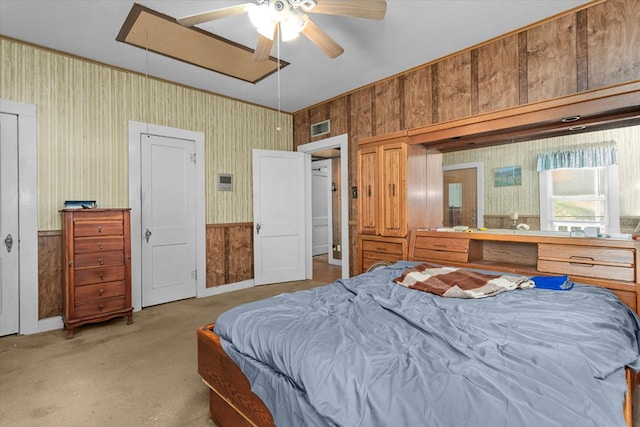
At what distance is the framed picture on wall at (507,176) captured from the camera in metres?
2.74

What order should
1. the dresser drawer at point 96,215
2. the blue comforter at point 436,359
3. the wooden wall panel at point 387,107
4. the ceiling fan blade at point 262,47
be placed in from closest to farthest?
the blue comforter at point 436,359, the ceiling fan blade at point 262,47, the dresser drawer at point 96,215, the wooden wall panel at point 387,107

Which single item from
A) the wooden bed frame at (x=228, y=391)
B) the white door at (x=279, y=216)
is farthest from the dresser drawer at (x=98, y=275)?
the wooden bed frame at (x=228, y=391)

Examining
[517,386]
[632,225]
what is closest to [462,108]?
[632,225]

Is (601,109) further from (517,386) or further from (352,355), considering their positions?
(352,355)

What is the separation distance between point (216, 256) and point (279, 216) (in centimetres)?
109

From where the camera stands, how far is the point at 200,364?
5.49ft

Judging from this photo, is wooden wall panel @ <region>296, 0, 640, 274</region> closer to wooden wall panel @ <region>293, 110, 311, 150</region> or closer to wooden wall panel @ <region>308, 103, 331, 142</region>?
wooden wall panel @ <region>308, 103, 331, 142</region>

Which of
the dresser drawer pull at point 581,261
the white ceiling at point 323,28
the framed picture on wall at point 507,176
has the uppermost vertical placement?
the white ceiling at point 323,28

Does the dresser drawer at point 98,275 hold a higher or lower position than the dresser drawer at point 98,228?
lower

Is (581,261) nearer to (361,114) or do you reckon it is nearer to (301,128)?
(361,114)

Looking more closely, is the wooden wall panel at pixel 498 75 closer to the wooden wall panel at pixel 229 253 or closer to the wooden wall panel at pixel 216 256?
the wooden wall panel at pixel 229 253

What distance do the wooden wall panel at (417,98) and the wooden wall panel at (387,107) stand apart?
11 cm

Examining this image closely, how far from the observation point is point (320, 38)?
2.20 m

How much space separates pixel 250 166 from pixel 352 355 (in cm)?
388
